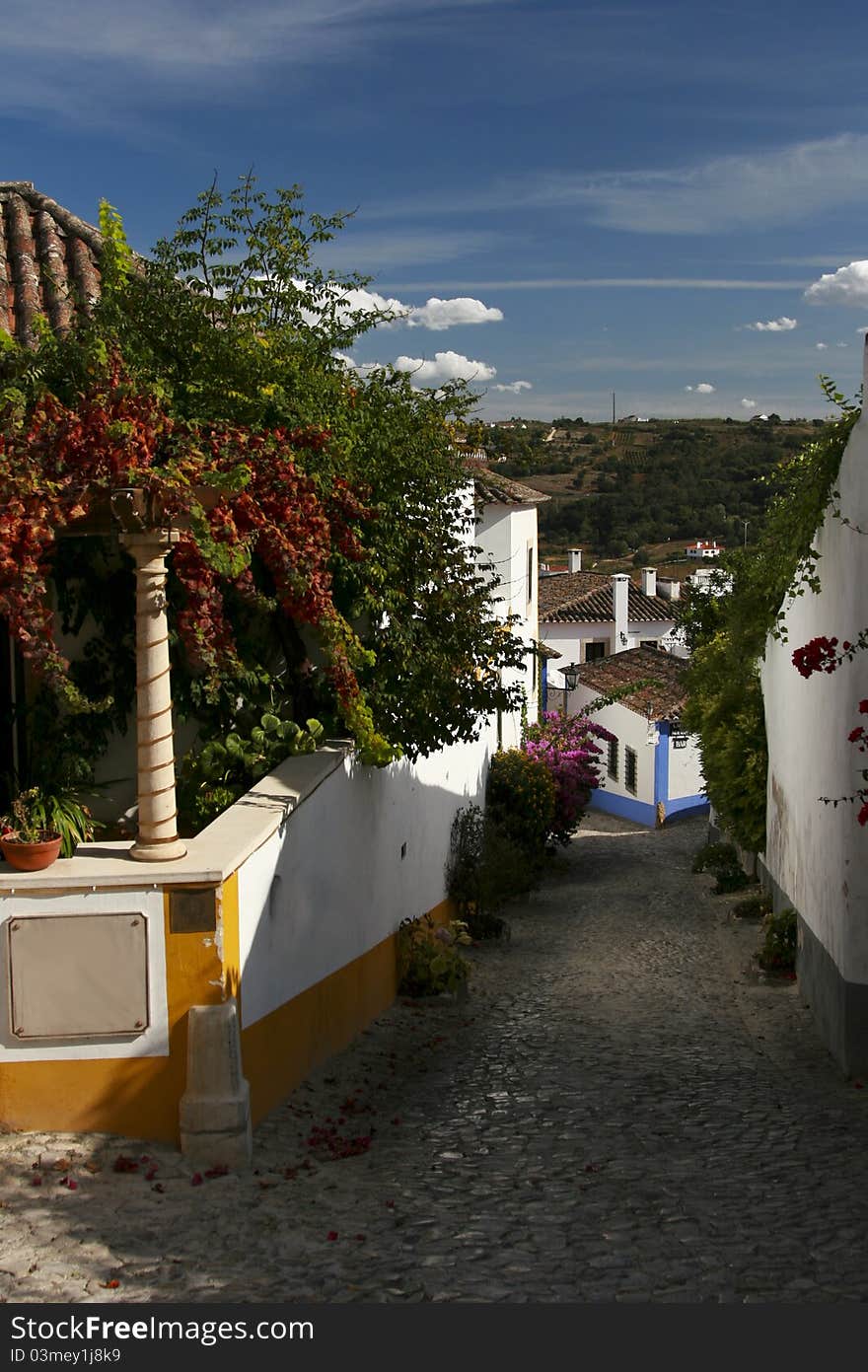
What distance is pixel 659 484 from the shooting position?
73000mm

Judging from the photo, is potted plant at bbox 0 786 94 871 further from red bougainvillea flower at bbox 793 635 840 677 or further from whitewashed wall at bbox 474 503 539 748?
→ whitewashed wall at bbox 474 503 539 748

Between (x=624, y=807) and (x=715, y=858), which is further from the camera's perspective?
(x=624, y=807)

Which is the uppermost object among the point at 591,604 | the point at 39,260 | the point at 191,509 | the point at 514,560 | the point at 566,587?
the point at 39,260

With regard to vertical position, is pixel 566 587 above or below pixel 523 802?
above

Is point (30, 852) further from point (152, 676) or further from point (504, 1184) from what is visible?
point (504, 1184)

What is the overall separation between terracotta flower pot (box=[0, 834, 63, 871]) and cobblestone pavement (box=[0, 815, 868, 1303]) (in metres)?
1.28

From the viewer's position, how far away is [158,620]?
6.69m

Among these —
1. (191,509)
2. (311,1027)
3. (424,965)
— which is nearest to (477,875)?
(424,965)

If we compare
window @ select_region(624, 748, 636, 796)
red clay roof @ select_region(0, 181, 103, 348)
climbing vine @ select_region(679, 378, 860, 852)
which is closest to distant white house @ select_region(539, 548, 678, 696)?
window @ select_region(624, 748, 636, 796)

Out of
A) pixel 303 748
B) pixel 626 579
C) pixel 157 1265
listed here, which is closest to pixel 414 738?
pixel 303 748

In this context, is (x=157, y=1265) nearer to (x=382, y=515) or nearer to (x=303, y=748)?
(x=303, y=748)

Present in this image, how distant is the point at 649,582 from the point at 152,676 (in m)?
51.7

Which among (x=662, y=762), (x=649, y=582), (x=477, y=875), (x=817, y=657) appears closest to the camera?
(x=817, y=657)

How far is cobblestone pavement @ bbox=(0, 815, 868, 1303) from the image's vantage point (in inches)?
196
